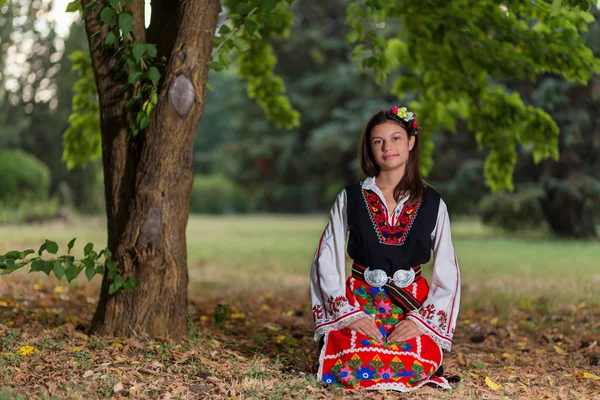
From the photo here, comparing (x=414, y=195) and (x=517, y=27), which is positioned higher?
(x=517, y=27)

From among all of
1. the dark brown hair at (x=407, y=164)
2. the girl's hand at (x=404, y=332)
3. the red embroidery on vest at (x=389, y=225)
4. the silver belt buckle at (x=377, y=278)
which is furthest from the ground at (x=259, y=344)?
the dark brown hair at (x=407, y=164)

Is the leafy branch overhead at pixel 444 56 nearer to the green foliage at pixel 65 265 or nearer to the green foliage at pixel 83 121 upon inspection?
the green foliage at pixel 83 121

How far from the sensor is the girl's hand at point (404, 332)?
3.50 meters

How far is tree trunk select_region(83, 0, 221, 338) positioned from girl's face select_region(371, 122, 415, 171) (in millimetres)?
1221

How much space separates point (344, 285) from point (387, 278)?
229mm

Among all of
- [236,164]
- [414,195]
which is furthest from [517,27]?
[236,164]

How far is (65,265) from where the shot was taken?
3973 mm

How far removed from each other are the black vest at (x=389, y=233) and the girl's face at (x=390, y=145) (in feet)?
0.66

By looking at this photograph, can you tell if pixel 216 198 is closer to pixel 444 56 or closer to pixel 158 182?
pixel 444 56

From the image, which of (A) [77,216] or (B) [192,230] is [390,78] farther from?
(A) [77,216]

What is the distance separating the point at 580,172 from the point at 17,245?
11314 mm

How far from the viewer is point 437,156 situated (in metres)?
18.1

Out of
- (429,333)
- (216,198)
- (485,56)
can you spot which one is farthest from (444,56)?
(216,198)

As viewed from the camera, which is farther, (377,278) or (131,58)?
(131,58)
